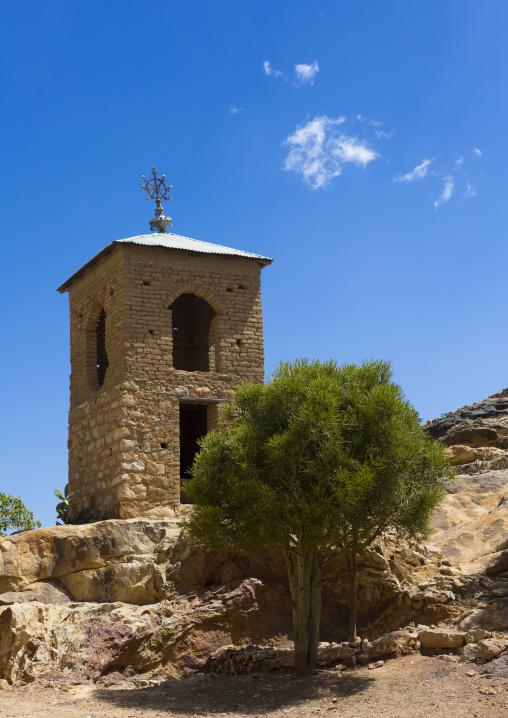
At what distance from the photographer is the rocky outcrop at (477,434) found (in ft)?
85.1

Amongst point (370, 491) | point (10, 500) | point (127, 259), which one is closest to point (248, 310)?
point (127, 259)

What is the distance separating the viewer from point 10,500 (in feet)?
104

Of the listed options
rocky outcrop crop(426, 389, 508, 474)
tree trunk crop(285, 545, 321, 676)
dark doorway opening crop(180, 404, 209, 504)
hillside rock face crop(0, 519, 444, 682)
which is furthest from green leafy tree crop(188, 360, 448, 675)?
rocky outcrop crop(426, 389, 508, 474)

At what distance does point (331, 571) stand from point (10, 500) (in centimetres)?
1700

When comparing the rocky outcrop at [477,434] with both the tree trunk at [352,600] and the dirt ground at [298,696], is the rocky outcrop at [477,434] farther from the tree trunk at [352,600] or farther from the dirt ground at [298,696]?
the dirt ground at [298,696]

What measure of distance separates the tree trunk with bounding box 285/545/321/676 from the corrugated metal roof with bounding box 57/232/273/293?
919cm

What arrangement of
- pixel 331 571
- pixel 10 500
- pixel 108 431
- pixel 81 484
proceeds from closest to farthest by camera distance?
pixel 331 571 < pixel 108 431 < pixel 81 484 < pixel 10 500

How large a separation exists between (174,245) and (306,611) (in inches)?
409

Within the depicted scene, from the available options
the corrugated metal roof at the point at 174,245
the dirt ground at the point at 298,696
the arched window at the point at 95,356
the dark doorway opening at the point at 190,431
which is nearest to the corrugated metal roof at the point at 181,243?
the corrugated metal roof at the point at 174,245

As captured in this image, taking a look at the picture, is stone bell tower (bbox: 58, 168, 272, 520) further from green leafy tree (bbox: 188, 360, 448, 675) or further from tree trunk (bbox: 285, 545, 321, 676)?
tree trunk (bbox: 285, 545, 321, 676)

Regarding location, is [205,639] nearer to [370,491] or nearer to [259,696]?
[259,696]

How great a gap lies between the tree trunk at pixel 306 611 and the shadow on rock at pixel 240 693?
34 cm

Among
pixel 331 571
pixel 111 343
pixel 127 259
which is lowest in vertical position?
pixel 331 571

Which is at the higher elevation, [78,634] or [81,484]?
[81,484]
